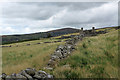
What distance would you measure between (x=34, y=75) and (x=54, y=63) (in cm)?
294

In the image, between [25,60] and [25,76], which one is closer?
[25,76]

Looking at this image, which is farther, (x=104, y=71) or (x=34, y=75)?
(x=104, y=71)

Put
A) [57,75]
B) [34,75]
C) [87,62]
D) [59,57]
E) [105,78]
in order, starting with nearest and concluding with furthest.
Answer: [34,75] → [105,78] → [57,75] → [87,62] → [59,57]

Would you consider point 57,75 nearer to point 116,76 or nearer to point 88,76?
point 88,76

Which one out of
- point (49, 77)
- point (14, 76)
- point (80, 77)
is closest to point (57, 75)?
point (49, 77)

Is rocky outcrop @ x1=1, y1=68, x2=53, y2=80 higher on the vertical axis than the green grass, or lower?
higher

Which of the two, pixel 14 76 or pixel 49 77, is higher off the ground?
pixel 14 76

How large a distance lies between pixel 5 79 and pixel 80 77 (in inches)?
141

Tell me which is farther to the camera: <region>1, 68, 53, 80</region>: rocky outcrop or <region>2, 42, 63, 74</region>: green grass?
<region>2, 42, 63, 74</region>: green grass

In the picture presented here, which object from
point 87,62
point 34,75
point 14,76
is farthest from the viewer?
point 87,62

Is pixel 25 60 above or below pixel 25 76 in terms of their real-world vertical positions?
below

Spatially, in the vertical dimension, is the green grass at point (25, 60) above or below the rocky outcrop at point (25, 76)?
below

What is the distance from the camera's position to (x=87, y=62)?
7.02 meters

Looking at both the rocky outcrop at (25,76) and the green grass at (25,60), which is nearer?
the rocky outcrop at (25,76)
